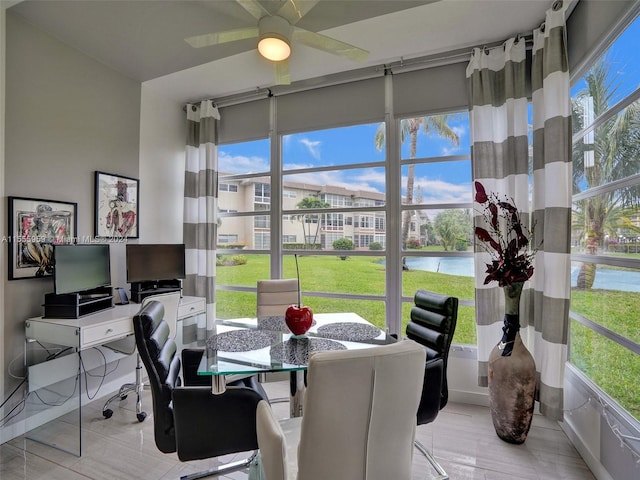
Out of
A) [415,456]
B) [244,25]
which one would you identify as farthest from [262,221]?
[415,456]

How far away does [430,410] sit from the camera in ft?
5.87

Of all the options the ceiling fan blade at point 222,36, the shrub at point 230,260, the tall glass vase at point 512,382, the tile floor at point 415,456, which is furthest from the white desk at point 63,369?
the tall glass vase at point 512,382

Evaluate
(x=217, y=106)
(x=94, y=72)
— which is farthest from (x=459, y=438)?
(x=94, y=72)

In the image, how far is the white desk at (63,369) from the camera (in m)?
2.25

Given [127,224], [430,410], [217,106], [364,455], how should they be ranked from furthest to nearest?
[217,106], [127,224], [430,410], [364,455]

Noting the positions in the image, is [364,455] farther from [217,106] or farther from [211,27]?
[217,106]

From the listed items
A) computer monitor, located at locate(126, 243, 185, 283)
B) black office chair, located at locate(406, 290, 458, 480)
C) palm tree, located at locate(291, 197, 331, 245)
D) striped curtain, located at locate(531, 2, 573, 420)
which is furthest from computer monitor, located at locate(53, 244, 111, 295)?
striped curtain, located at locate(531, 2, 573, 420)

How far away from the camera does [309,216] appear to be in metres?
3.50

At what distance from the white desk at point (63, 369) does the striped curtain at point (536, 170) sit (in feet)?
9.50

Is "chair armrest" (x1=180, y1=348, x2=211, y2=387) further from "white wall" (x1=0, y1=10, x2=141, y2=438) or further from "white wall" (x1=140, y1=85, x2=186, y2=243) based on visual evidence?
"white wall" (x1=140, y1=85, x2=186, y2=243)

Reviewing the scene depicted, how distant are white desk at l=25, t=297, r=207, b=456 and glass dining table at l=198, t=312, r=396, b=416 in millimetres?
905

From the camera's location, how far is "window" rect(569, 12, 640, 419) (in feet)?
5.67

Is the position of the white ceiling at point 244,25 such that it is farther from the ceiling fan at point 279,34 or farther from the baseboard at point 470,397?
the baseboard at point 470,397

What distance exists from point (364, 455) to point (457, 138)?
2.71 m
